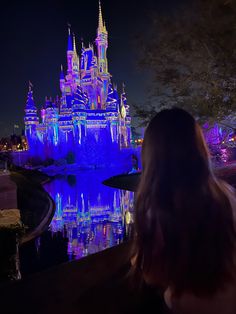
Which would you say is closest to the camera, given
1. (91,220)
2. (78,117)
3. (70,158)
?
(91,220)

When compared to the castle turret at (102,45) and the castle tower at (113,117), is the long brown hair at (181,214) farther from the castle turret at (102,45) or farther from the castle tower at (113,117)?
the castle turret at (102,45)

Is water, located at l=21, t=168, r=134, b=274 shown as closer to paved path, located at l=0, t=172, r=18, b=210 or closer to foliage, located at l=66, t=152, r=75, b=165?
paved path, located at l=0, t=172, r=18, b=210

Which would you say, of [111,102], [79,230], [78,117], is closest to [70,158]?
[78,117]

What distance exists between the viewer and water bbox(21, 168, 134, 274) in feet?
31.9

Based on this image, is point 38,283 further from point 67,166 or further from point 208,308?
point 67,166

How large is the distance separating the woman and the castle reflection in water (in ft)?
28.3

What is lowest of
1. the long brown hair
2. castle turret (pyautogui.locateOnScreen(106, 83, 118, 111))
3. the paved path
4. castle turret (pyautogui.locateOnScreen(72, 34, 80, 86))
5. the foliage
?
the paved path

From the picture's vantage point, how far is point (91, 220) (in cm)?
1580

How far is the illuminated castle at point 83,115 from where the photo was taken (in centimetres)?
6456

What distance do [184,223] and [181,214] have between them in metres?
0.04

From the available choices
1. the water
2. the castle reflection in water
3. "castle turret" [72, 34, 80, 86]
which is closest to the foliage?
"castle turret" [72, 34, 80, 86]

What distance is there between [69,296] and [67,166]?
53472 mm

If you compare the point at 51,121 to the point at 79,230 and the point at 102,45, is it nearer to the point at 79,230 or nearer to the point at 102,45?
the point at 102,45

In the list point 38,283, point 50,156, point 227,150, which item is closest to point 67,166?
point 50,156
